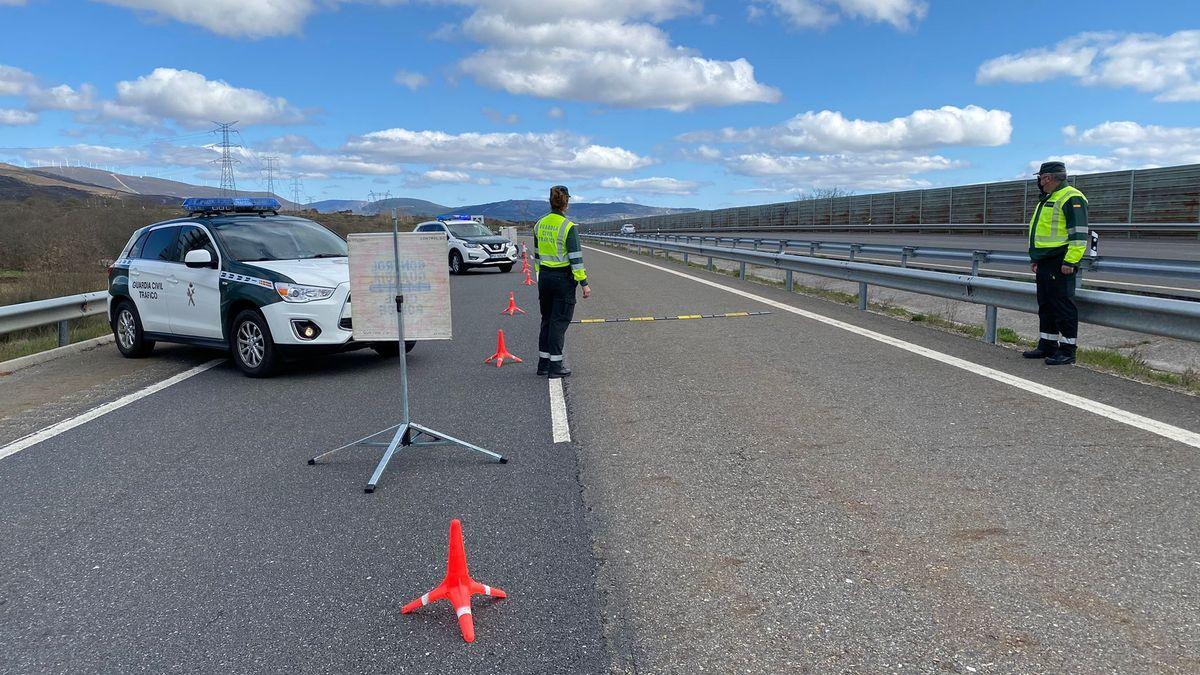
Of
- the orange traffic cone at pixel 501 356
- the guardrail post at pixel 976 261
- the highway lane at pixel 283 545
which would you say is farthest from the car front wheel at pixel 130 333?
the guardrail post at pixel 976 261

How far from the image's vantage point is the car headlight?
8.90m

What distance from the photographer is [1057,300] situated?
8.84m

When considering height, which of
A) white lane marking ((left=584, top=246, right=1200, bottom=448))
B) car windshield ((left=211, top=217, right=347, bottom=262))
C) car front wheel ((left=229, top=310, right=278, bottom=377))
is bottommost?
white lane marking ((left=584, top=246, right=1200, bottom=448))

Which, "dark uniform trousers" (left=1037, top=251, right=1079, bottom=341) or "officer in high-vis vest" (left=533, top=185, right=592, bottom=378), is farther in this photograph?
"officer in high-vis vest" (left=533, top=185, right=592, bottom=378)

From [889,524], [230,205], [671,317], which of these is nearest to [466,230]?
[671,317]

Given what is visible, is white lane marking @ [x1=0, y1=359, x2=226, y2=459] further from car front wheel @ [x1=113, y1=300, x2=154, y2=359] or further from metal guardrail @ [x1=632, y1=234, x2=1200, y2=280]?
metal guardrail @ [x1=632, y1=234, x2=1200, y2=280]

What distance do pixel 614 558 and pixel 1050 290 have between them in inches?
266

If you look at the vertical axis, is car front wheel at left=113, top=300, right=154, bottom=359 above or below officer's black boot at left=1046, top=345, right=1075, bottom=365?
above

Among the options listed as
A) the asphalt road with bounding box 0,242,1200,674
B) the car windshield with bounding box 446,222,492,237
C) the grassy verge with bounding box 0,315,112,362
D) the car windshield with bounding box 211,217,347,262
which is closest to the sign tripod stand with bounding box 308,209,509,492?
the asphalt road with bounding box 0,242,1200,674

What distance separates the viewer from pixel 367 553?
4312 mm

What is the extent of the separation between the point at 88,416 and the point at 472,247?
22.2m

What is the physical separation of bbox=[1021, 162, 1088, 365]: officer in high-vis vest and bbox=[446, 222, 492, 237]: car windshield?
75.8 ft

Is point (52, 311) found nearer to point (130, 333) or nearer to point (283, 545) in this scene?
point (130, 333)

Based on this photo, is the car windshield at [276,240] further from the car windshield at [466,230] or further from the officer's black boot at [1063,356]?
the car windshield at [466,230]
